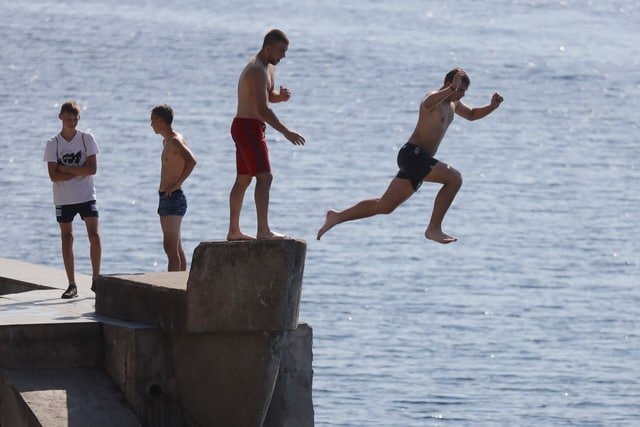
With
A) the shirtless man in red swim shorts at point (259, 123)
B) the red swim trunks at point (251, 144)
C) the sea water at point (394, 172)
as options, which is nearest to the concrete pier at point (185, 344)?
the shirtless man in red swim shorts at point (259, 123)

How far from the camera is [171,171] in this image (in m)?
16.3

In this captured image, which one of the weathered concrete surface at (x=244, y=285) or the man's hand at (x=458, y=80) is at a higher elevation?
the man's hand at (x=458, y=80)

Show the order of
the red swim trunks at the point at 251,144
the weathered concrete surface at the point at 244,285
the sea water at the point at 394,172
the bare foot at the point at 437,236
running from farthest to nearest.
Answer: the sea water at the point at 394,172
the bare foot at the point at 437,236
the red swim trunks at the point at 251,144
the weathered concrete surface at the point at 244,285

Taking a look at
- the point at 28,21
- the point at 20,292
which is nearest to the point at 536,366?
the point at 20,292

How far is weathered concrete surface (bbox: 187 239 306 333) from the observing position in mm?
14586

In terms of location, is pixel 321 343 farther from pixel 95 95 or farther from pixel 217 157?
pixel 95 95

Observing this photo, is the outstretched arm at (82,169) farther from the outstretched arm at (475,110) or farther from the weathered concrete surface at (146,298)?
the outstretched arm at (475,110)

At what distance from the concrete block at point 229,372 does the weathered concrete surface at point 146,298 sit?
0.67 ft

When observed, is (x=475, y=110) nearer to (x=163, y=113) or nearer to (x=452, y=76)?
(x=452, y=76)

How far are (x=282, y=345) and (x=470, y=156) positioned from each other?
47.5 meters

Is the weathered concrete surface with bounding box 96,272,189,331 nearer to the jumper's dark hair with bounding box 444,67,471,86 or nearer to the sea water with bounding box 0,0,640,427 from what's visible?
the jumper's dark hair with bounding box 444,67,471,86

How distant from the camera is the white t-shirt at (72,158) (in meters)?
16.4

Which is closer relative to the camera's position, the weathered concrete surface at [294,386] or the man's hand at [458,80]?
the man's hand at [458,80]

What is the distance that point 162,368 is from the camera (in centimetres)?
1491
